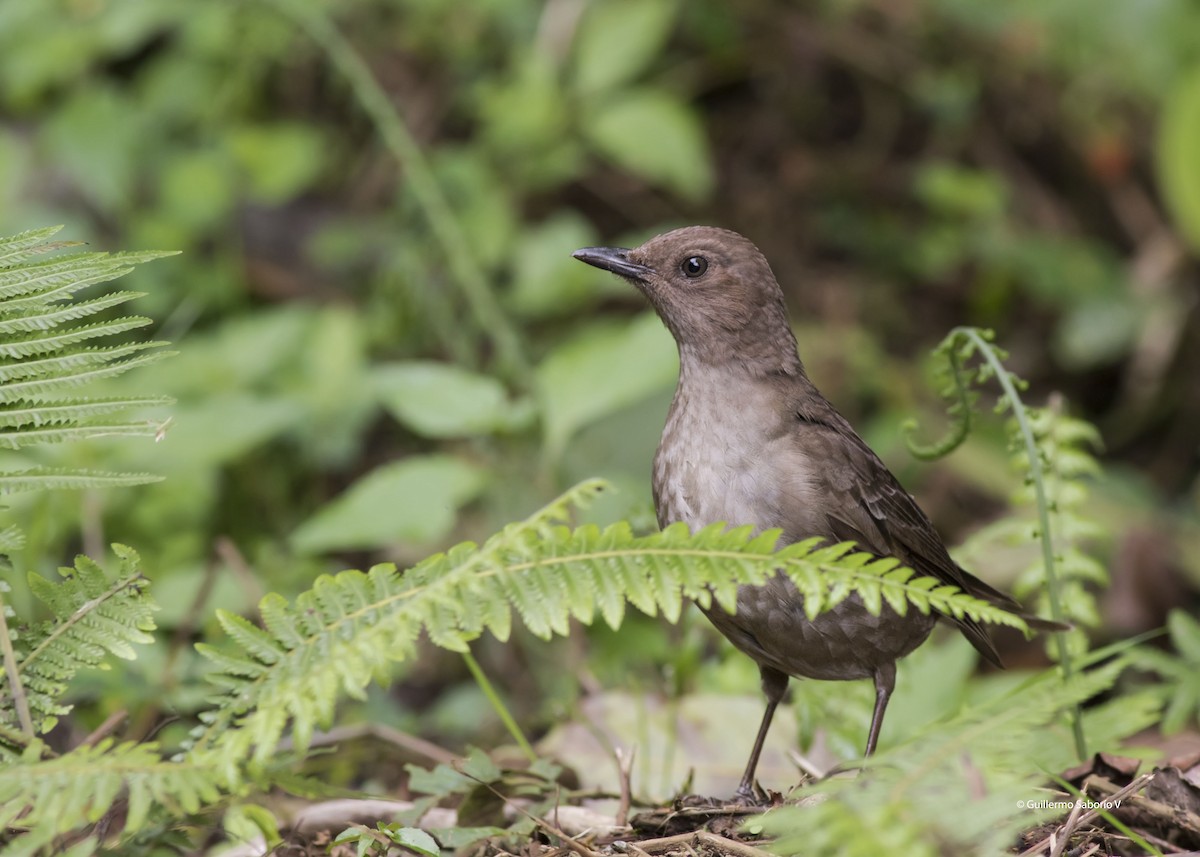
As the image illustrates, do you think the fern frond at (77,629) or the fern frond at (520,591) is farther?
the fern frond at (77,629)

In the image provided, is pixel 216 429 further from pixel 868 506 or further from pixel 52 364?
pixel 52 364

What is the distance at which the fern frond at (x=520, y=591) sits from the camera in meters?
2.42

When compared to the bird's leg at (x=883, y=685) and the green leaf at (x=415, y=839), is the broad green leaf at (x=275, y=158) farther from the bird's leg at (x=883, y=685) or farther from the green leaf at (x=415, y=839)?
the green leaf at (x=415, y=839)

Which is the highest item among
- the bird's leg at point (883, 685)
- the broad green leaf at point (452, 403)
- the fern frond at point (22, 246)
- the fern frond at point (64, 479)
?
the fern frond at point (22, 246)

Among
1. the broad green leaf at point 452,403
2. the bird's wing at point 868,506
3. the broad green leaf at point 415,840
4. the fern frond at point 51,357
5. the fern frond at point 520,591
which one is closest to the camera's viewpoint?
the fern frond at point 520,591

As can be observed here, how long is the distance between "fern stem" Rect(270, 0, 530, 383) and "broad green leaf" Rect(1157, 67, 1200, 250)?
4390mm

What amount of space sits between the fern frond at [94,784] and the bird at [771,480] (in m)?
1.72

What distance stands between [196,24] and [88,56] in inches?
26.9

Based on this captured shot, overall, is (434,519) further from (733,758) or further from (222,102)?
(222,102)

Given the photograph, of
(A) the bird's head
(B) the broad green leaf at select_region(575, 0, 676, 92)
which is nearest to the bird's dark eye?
(A) the bird's head

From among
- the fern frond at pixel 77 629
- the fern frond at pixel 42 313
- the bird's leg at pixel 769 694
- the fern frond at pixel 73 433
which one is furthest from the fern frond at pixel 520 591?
the bird's leg at pixel 769 694

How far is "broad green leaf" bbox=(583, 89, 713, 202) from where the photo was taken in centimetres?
812

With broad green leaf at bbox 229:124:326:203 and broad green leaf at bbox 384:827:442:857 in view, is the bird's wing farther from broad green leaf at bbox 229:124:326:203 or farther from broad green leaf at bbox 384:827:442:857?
broad green leaf at bbox 229:124:326:203

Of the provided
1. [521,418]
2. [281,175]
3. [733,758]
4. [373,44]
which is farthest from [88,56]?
[733,758]
